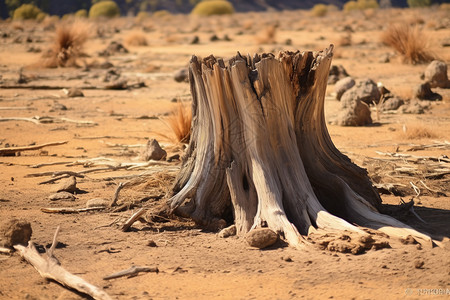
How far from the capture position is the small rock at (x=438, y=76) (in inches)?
453

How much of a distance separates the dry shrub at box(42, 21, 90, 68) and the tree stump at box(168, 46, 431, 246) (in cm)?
1294

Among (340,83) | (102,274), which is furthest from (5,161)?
(340,83)

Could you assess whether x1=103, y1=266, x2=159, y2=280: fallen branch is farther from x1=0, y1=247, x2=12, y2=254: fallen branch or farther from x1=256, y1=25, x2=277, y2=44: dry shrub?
x1=256, y1=25, x2=277, y2=44: dry shrub

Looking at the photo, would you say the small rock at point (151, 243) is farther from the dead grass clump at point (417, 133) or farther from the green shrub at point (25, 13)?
the green shrub at point (25, 13)

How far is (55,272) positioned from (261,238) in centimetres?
123

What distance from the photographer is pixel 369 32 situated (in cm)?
2538

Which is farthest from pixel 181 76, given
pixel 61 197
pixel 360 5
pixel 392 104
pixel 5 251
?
pixel 360 5

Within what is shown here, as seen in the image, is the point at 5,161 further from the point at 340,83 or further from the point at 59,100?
the point at 340,83

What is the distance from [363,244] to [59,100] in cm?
905

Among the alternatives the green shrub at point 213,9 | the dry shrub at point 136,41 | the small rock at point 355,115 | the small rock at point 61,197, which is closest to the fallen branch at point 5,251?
the small rock at point 61,197

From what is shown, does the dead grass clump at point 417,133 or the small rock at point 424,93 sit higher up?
the small rock at point 424,93

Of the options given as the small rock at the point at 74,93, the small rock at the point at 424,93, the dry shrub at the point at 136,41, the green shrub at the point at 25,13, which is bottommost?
the small rock at the point at 74,93

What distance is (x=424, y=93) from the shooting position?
1085cm

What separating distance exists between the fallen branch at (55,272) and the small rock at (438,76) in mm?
9339
